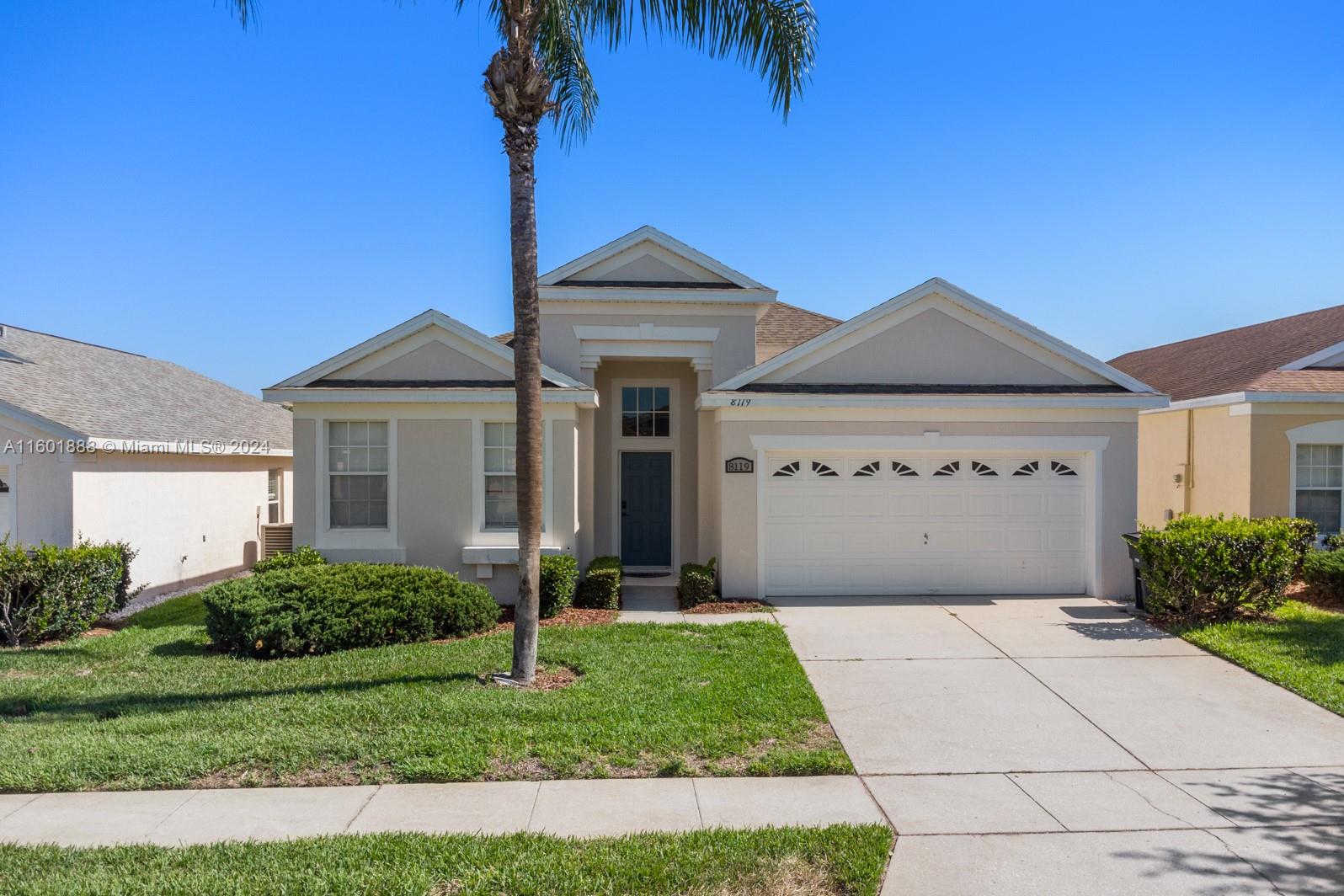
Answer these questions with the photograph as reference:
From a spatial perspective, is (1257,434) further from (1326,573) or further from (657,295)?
(657,295)

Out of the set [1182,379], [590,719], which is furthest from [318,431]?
[1182,379]

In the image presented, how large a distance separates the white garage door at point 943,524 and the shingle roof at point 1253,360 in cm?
450

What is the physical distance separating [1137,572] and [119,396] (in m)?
17.5

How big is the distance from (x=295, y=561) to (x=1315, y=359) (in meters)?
17.5

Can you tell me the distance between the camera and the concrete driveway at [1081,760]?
15.2ft

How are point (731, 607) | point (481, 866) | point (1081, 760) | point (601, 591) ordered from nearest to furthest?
point (481, 866)
point (1081, 760)
point (731, 607)
point (601, 591)

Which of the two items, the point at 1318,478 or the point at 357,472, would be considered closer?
the point at 357,472

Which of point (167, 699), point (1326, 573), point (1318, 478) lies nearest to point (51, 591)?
point (167, 699)

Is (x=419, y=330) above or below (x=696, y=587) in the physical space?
above

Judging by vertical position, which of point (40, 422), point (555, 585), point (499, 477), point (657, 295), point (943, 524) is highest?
point (657, 295)

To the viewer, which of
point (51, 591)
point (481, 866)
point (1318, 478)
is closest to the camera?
point (481, 866)

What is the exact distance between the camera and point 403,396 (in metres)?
12.2

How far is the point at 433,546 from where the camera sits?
40.9 feet

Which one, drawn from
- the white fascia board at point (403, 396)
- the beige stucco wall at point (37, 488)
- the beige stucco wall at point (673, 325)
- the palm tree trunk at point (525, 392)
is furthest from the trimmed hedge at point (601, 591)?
the beige stucco wall at point (37, 488)
